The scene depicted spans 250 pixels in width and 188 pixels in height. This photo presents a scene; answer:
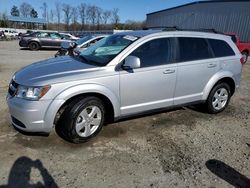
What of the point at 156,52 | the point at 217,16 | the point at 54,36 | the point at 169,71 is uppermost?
the point at 217,16

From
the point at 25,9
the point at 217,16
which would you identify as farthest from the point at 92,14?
the point at 217,16

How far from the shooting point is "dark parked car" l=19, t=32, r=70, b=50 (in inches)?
818

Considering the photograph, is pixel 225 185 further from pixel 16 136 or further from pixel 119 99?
pixel 16 136

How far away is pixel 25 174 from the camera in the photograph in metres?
3.23

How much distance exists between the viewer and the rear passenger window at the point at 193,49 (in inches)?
193

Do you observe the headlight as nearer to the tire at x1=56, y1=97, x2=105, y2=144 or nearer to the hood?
the hood

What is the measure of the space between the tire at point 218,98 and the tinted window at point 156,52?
1.43 metres

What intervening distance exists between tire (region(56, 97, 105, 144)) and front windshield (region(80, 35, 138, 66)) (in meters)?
0.71

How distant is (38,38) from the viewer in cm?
2105

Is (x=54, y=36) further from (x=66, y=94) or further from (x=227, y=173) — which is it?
(x=227, y=173)

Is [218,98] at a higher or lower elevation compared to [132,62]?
lower

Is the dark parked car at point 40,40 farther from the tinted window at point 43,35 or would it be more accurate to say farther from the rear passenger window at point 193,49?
the rear passenger window at point 193,49

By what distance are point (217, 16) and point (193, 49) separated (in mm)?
29032

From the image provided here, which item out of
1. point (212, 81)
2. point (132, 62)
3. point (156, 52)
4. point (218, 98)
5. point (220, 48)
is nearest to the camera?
point (132, 62)
